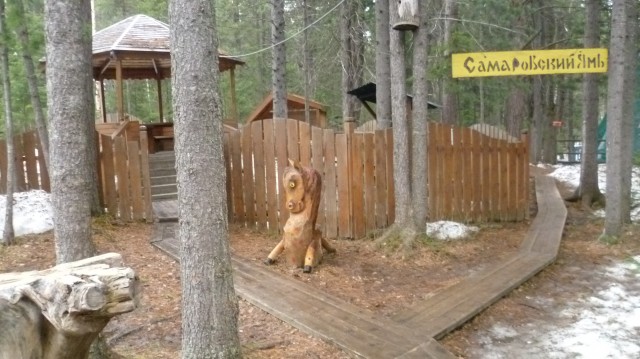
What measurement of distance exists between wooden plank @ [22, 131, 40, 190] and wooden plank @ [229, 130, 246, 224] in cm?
306

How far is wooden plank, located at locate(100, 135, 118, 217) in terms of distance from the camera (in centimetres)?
762

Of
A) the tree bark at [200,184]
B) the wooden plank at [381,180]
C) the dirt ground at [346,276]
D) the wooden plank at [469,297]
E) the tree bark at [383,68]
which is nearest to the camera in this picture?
the tree bark at [200,184]

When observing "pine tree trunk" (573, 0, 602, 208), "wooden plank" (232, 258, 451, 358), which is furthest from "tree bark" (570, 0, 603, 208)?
"wooden plank" (232, 258, 451, 358)

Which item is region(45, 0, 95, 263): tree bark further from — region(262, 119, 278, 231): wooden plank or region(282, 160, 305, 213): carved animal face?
region(262, 119, 278, 231): wooden plank

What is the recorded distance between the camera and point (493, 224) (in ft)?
27.8

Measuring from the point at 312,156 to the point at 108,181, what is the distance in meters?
3.23

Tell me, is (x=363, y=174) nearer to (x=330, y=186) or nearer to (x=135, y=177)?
(x=330, y=186)

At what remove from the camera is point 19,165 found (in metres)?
7.82

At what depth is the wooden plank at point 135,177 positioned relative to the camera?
7.74 meters

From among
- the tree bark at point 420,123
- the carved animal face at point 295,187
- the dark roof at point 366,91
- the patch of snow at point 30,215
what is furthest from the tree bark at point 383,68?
the patch of snow at point 30,215

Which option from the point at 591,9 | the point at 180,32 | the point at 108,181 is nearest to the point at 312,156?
the point at 108,181

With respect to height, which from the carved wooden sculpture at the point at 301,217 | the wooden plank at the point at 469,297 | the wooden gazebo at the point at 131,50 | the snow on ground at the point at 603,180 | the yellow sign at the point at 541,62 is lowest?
the wooden plank at the point at 469,297

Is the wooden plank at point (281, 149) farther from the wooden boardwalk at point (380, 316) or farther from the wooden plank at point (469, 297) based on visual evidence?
the wooden plank at point (469, 297)

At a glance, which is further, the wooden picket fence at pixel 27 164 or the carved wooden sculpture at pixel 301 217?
the wooden picket fence at pixel 27 164
